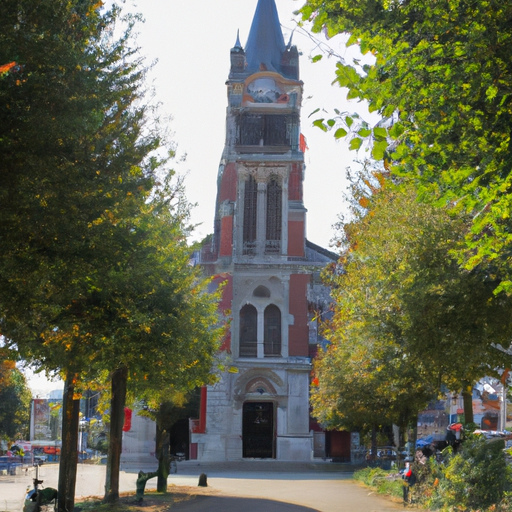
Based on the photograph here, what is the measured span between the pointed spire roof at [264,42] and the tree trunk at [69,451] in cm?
3873

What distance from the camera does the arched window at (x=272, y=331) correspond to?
1946 inches

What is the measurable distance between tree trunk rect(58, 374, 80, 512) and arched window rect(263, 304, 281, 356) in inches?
1251

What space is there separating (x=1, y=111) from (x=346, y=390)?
23952mm

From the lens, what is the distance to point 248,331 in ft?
163

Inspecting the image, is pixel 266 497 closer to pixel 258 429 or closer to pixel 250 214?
pixel 258 429

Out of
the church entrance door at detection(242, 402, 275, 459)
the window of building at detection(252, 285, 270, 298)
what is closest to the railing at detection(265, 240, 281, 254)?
the window of building at detection(252, 285, 270, 298)

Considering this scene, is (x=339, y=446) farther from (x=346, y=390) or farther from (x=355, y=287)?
(x=355, y=287)

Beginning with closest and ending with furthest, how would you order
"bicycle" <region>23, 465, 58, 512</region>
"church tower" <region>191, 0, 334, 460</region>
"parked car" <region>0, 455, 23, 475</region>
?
"bicycle" <region>23, 465, 58, 512</region> → "parked car" <region>0, 455, 23, 475</region> → "church tower" <region>191, 0, 334, 460</region>

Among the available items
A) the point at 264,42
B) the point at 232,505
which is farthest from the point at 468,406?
the point at 264,42

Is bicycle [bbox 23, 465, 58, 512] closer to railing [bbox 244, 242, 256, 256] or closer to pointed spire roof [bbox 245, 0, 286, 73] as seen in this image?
railing [bbox 244, 242, 256, 256]

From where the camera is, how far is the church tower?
47938mm

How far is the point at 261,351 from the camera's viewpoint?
4916cm

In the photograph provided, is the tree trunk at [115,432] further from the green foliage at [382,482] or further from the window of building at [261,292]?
the window of building at [261,292]

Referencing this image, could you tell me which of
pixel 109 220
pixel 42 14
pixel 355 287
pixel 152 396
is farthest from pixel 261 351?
pixel 42 14
